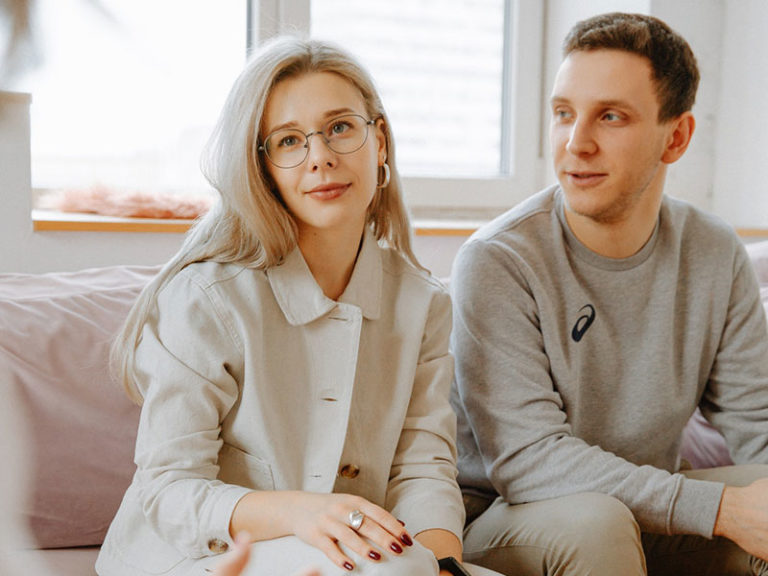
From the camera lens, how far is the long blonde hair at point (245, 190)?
128 centimetres

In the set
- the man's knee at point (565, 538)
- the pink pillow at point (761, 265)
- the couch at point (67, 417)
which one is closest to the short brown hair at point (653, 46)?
the pink pillow at point (761, 265)

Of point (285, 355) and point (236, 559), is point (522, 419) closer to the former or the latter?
point (285, 355)

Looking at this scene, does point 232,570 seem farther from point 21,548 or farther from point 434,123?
point 434,123

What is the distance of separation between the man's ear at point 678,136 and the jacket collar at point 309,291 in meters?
0.64

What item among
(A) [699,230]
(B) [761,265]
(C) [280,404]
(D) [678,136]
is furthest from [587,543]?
(B) [761,265]

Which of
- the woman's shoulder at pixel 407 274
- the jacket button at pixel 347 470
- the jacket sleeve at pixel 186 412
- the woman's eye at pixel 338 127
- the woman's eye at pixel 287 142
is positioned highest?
the woman's eye at pixel 338 127

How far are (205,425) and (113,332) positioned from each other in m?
0.40

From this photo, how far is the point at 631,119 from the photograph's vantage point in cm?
156

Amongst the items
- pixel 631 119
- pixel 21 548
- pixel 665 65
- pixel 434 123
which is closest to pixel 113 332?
pixel 21 548

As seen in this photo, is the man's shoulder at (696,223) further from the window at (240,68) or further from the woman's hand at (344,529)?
the window at (240,68)

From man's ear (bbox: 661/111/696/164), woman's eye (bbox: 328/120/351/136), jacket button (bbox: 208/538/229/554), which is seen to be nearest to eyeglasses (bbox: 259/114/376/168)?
woman's eye (bbox: 328/120/351/136)

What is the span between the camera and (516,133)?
9.16 feet

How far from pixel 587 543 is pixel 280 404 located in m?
0.48

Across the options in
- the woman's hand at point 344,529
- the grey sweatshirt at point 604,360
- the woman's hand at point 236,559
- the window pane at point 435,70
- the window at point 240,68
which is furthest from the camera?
the window pane at point 435,70
